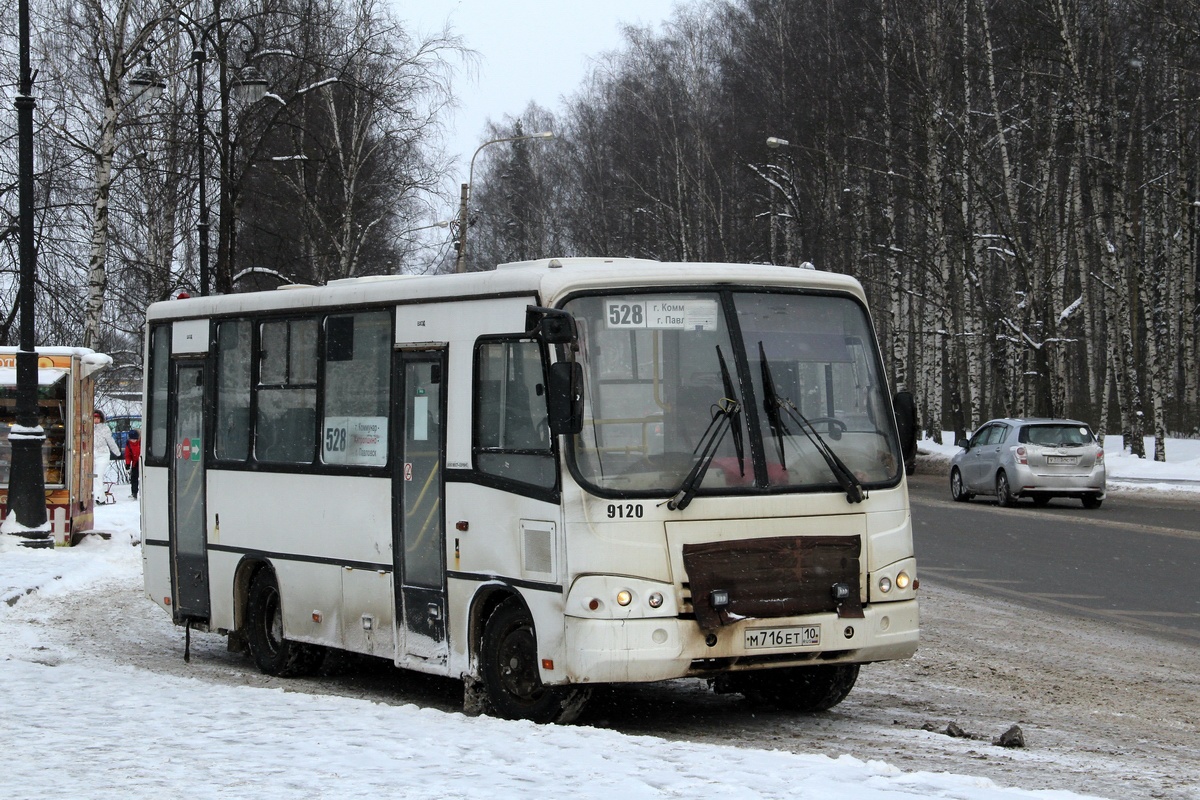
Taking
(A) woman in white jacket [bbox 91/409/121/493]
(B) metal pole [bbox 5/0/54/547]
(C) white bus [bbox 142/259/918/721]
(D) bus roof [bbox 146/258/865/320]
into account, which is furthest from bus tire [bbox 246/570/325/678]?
(A) woman in white jacket [bbox 91/409/121/493]

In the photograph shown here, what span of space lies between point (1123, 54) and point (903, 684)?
38717 millimetres

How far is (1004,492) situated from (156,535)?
2031cm

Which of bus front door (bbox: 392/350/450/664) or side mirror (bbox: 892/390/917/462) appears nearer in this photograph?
side mirror (bbox: 892/390/917/462)

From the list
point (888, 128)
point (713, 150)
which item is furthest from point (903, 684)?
point (713, 150)

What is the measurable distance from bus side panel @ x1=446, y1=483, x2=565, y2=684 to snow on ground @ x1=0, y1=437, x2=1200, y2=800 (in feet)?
2.18

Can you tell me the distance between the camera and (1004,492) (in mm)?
31500

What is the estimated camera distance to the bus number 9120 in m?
9.14

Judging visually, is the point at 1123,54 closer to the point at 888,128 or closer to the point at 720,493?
the point at 888,128

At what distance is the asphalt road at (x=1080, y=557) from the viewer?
1595 cm

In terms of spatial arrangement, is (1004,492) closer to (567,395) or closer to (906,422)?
(906,422)

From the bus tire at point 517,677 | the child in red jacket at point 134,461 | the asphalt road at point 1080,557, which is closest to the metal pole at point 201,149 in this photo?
the child in red jacket at point 134,461

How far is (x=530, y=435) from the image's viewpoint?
383 inches

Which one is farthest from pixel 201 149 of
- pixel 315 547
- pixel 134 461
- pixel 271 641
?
pixel 315 547

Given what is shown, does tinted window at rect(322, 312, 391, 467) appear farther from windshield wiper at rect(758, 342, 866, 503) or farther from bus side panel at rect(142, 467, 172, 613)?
bus side panel at rect(142, 467, 172, 613)
